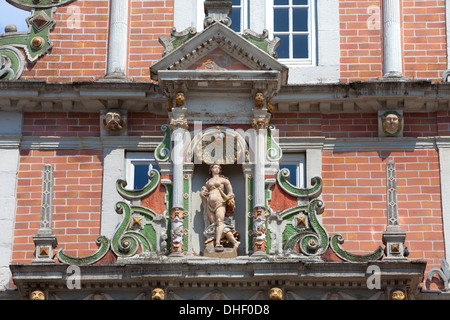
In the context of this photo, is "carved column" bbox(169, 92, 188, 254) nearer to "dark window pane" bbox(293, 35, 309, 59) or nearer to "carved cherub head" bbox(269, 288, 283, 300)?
"carved cherub head" bbox(269, 288, 283, 300)

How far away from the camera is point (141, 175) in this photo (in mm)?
32156

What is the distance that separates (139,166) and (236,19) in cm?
356

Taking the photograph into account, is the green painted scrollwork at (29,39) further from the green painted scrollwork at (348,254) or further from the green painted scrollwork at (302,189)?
the green painted scrollwork at (348,254)

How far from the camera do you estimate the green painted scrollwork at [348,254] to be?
2959 centimetres

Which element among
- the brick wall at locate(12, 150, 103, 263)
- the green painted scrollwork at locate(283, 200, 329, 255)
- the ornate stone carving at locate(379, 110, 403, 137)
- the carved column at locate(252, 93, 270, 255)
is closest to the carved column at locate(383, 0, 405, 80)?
the ornate stone carving at locate(379, 110, 403, 137)

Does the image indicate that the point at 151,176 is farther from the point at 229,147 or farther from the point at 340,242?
the point at 340,242

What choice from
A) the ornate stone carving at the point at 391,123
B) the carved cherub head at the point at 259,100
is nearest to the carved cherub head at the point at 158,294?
the carved cherub head at the point at 259,100

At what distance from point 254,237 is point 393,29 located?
18.1ft

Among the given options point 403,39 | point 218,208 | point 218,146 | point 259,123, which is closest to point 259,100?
point 259,123

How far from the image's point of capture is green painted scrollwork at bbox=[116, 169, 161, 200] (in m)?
30.6

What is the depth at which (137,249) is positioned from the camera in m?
30.0

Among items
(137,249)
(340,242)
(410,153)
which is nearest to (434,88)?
(410,153)
